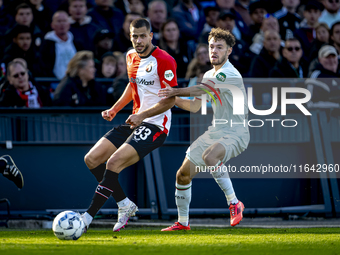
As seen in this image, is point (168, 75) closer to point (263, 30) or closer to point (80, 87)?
point (80, 87)

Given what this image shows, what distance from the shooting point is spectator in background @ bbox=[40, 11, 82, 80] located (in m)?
10.0

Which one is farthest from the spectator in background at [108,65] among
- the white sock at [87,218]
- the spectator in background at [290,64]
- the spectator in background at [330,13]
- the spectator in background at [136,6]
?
the spectator in background at [330,13]

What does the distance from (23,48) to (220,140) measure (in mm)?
5171

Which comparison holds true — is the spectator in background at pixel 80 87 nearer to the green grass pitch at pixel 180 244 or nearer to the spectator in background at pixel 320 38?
the green grass pitch at pixel 180 244

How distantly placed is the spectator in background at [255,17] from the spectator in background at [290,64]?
156 cm

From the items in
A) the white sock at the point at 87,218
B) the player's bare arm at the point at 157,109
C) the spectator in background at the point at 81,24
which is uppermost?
the spectator in background at the point at 81,24

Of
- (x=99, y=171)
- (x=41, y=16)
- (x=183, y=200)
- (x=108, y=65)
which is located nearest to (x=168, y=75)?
(x=99, y=171)

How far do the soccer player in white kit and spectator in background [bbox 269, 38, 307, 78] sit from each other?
3.52 metres

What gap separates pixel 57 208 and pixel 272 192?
3478 mm

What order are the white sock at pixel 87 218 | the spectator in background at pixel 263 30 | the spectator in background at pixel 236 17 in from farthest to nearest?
1. the spectator in background at pixel 236 17
2. the spectator in background at pixel 263 30
3. the white sock at pixel 87 218

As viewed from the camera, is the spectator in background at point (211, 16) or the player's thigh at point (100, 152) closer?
the player's thigh at point (100, 152)

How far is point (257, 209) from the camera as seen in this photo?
8234 millimetres

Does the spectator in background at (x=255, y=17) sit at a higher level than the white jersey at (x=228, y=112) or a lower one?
higher

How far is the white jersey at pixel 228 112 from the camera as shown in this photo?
6.35 meters
